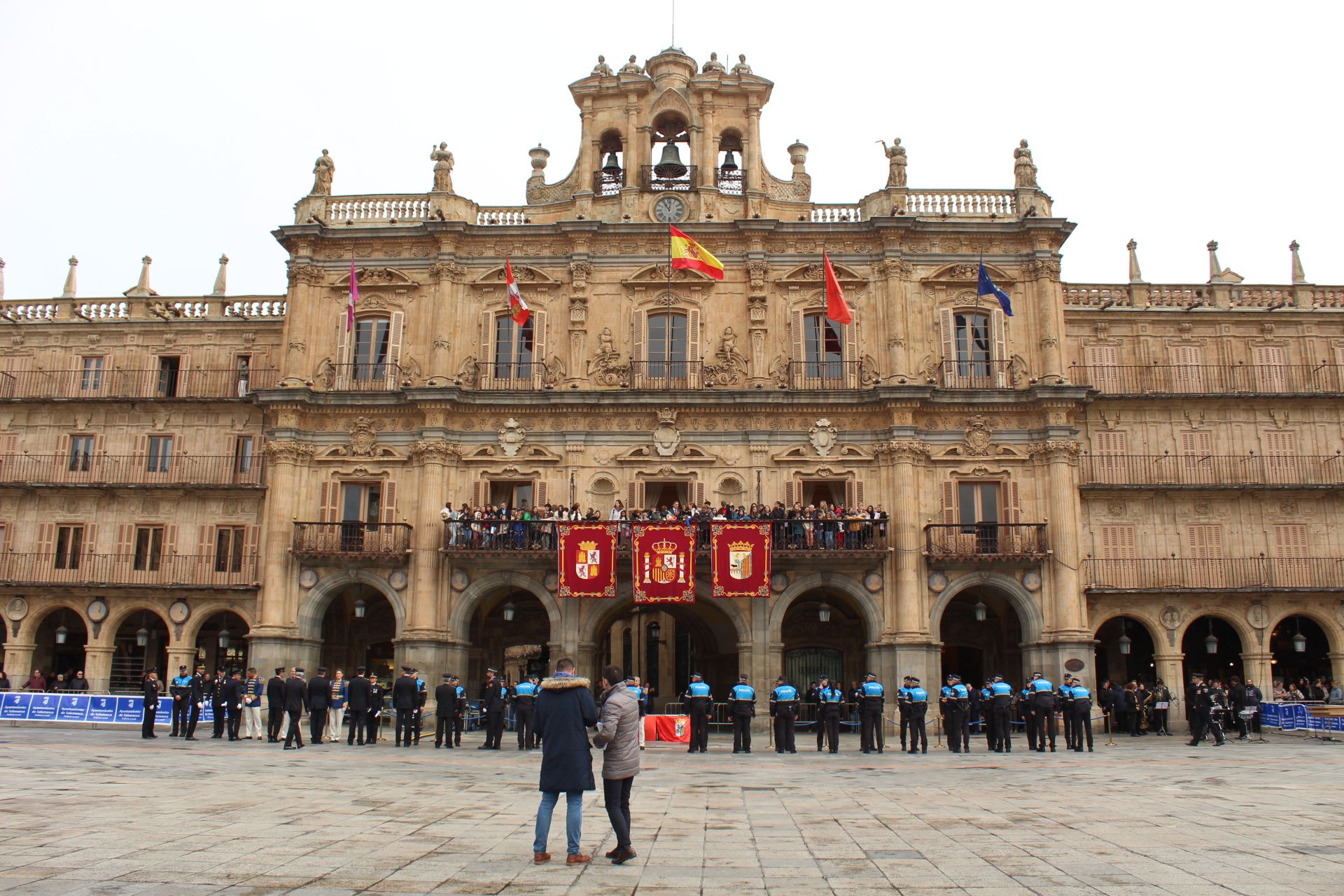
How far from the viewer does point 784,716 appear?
1014 inches

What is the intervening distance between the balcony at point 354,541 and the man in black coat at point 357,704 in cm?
746

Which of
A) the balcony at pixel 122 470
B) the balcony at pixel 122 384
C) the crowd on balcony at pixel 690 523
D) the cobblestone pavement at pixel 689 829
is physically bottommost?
the cobblestone pavement at pixel 689 829

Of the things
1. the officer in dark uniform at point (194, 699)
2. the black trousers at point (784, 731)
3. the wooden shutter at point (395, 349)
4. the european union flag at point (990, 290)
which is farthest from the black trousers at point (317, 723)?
the european union flag at point (990, 290)

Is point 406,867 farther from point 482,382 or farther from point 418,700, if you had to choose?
point 482,382

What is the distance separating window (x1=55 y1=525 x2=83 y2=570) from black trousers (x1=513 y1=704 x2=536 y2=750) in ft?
64.8

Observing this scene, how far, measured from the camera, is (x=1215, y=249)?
40.4 metres

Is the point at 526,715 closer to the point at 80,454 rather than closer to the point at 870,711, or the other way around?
the point at 870,711

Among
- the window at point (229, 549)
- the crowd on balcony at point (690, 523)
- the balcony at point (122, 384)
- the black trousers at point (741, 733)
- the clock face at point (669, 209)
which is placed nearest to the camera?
the black trousers at point (741, 733)

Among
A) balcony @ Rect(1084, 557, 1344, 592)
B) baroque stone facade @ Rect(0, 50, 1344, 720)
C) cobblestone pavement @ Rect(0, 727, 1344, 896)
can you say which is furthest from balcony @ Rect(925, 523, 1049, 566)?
cobblestone pavement @ Rect(0, 727, 1344, 896)

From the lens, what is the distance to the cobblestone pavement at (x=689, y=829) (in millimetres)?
9203

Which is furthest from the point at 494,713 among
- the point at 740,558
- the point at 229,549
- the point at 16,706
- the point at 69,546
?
the point at 69,546

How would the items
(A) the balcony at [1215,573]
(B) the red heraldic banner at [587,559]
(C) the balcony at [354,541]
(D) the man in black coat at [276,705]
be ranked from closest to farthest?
(D) the man in black coat at [276,705]
(B) the red heraldic banner at [587,559]
(C) the balcony at [354,541]
(A) the balcony at [1215,573]

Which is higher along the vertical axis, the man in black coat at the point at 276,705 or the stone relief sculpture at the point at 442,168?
the stone relief sculpture at the point at 442,168

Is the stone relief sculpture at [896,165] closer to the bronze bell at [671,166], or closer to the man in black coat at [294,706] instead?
the bronze bell at [671,166]
